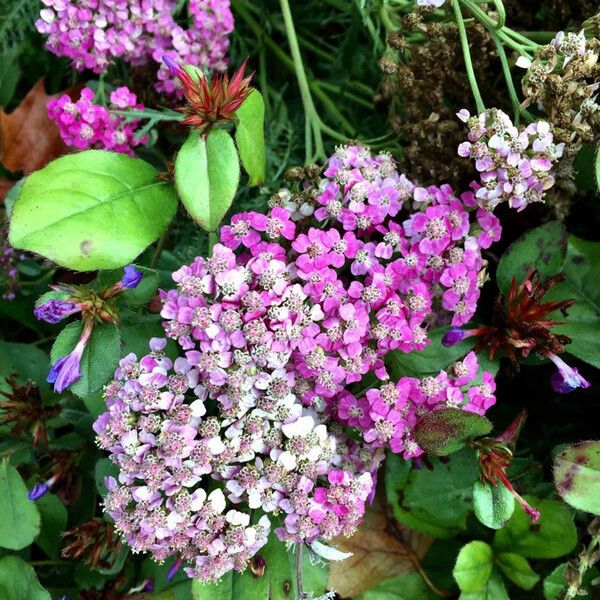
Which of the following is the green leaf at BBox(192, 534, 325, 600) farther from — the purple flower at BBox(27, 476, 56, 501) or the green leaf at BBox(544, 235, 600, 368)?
the green leaf at BBox(544, 235, 600, 368)

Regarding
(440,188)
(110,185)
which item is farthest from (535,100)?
(110,185)

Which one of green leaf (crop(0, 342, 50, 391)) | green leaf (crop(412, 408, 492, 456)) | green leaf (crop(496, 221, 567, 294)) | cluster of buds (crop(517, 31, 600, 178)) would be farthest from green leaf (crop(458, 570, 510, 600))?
green leaf (crop(0, 342, 50, 391))

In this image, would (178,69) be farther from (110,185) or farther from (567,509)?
(567,509)

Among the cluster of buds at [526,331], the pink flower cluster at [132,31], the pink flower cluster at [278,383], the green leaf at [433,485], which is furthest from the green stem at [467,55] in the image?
the green leaf at [433,485]

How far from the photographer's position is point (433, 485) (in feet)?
3.83

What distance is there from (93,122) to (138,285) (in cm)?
35

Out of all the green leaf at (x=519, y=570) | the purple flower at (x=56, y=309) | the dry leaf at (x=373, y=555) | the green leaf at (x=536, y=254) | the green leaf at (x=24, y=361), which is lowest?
the dry leaf at (x=373, y=555)

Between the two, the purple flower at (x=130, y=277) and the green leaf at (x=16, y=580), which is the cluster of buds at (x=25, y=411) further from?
the purple flower at (x=130, y=277)

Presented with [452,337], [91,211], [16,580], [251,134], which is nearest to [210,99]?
[251,134]

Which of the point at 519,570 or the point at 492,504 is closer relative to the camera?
the point at 492,504

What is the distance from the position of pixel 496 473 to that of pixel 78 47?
0.89 meters

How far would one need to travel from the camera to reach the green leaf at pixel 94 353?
36.9 inches

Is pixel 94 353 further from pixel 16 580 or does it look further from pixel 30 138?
pixel 30 138

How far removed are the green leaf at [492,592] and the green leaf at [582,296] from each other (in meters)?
0.39
